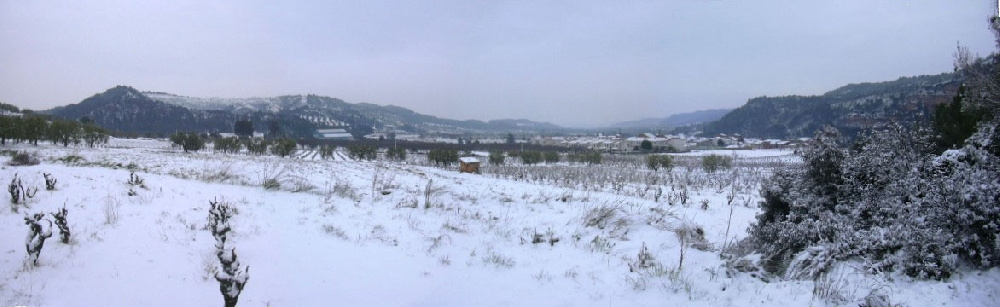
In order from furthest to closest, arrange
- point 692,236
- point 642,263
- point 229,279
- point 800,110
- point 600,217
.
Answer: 1. point 800,110
2. point 600,217
3. point 692,236
4. point 642,263
5. point 229,279

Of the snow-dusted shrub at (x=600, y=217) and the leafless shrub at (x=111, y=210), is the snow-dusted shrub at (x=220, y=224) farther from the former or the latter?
the snow-dusted shrub at (x=600, y=217)

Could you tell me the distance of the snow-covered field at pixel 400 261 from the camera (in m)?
4.21

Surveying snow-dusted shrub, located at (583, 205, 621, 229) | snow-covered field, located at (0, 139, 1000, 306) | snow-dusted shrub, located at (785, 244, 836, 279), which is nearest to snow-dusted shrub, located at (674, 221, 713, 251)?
snow-covered field, located at (0, 139, 1000, 306)

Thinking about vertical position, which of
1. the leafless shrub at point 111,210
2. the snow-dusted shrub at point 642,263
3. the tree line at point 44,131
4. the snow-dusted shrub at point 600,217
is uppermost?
the tree line at point 44,131

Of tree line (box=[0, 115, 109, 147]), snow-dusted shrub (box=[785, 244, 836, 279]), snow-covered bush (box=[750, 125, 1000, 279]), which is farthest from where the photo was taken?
tree line (box=[0, 115, 109, 147])

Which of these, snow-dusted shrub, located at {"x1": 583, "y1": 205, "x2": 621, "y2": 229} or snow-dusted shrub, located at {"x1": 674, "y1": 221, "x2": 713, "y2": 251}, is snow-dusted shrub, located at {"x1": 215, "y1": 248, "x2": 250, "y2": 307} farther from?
snow-dusted shrub, located at {"x1": 583, "y1": 205, "x2": 621, "y2": 229}

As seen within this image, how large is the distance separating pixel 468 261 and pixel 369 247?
5.04 feet

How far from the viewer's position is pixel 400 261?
578 cm

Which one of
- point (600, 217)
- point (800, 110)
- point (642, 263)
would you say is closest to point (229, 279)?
point (642, 263)

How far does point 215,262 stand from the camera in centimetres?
516

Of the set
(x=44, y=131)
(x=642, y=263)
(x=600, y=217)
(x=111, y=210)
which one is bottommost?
(x=642, y=263)

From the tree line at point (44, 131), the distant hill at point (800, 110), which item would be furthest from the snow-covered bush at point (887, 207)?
the distant hill at point (800, 110)

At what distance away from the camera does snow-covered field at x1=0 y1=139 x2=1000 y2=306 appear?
4.21 meters

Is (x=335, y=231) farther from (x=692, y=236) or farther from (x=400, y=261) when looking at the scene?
(x=692, y=236)
